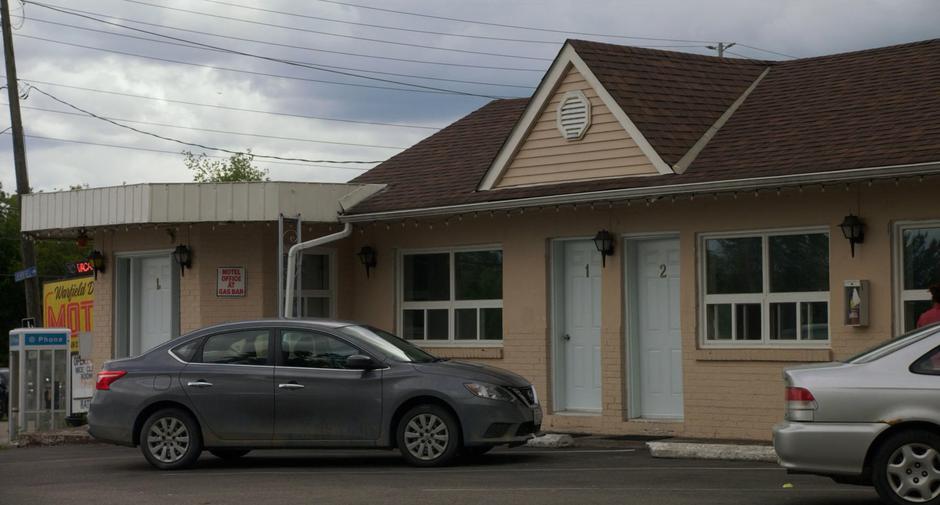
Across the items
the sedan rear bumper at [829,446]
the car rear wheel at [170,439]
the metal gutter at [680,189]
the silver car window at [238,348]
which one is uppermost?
the metal gutter at [680,189]

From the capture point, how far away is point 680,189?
1506 cm

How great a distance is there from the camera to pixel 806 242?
15094 millimetres

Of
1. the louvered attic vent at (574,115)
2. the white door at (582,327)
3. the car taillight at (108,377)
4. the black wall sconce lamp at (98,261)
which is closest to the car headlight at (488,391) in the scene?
the car taillight at (108,377)

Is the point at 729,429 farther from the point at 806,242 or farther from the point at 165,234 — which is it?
the point at 165,234

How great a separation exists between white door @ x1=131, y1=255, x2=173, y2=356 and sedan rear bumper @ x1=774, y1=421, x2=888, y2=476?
Result: 40.0 ft

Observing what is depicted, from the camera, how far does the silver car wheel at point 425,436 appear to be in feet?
42.8

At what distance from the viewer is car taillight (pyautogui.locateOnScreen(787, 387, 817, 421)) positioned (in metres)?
9.78

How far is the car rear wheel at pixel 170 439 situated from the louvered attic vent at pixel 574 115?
246 inches

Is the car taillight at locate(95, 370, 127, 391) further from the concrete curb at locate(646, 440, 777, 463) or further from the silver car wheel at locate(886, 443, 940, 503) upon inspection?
the silver car wheel at locate(886, 443, 940, 503)

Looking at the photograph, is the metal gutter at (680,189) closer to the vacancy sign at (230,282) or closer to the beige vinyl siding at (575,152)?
the beige vinyl siding at (575,152)

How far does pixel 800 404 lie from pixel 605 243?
23.0ft

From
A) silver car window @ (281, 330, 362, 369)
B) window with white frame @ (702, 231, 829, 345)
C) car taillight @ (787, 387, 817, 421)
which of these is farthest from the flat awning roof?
car taillight @ (787, 387, 817, 421)

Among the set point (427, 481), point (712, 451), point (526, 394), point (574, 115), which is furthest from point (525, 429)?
point (574, 115)

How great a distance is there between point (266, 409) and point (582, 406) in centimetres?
527
